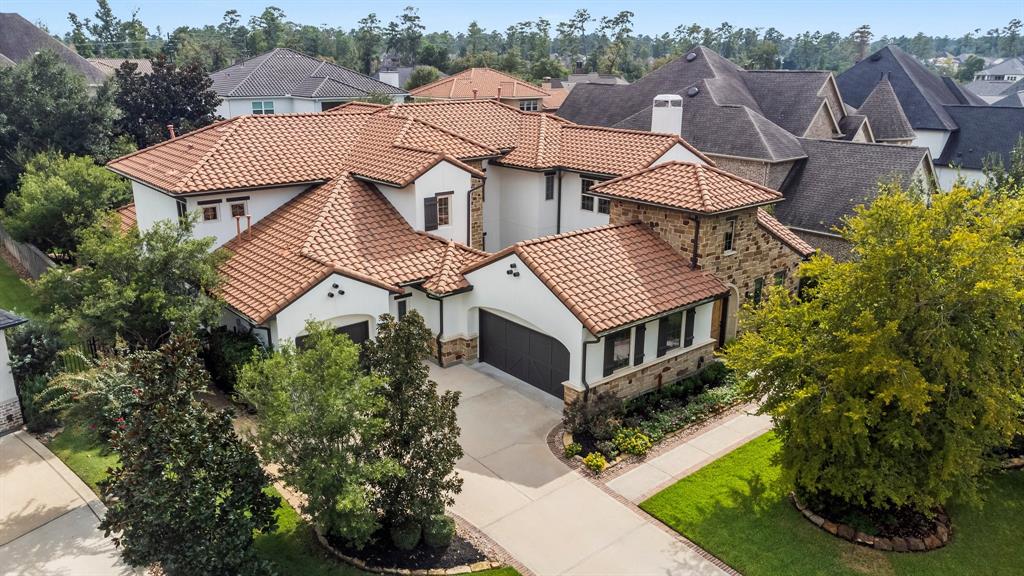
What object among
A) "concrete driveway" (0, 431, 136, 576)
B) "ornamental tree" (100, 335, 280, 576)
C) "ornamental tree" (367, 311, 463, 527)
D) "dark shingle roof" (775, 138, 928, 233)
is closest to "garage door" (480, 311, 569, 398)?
"ornamental tree" (367, 311, 463, 527)

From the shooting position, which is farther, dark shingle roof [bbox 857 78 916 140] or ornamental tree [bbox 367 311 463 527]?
dark shingle roof [bbox 857 78 916 140]

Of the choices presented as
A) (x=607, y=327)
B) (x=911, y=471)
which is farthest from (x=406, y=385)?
(x=911, y=471)

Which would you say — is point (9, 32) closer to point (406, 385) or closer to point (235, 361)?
point (235, 361)

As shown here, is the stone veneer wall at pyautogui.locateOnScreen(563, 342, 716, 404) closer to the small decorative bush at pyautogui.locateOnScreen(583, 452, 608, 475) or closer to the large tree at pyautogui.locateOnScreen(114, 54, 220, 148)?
the small decorative bush at pyautogui.locateOnScreen(583, 452, 608, 475)

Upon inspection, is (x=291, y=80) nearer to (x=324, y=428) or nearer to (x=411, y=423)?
(x=411, y=423)

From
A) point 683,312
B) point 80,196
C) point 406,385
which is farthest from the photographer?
point 80,196
